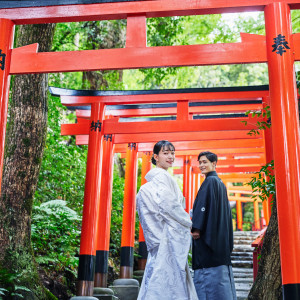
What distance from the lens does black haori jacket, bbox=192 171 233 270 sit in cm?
493

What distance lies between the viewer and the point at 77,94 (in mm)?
8477

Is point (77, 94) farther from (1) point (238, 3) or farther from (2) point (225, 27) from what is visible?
(2) point (225, 27)

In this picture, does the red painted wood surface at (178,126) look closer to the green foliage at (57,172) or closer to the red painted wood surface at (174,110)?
the red painted wood surface at (174,110)

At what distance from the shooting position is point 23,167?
7211mm

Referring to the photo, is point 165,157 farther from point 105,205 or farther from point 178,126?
point 105,205

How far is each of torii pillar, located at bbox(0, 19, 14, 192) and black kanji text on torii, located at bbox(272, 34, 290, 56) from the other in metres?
3.30

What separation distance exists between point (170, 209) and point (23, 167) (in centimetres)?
366

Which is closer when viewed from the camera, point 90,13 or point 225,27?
point 90,13

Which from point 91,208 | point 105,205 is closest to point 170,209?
point 91,208

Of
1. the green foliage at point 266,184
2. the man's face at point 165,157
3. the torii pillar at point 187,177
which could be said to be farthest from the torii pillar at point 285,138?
the torii pillar at point 187,177

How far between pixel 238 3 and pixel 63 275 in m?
6.14

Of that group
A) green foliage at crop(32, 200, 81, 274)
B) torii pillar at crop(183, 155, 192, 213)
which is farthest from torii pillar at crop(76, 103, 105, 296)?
torii pillar at crop(183, 155, 192, 213)

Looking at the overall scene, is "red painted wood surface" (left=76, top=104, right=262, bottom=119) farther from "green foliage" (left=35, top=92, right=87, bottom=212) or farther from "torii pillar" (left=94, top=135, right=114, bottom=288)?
"green foliage" (left=35, top=92, right=87, bottom=212)

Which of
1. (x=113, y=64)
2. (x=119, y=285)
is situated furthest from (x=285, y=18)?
(x=119, y=285)
